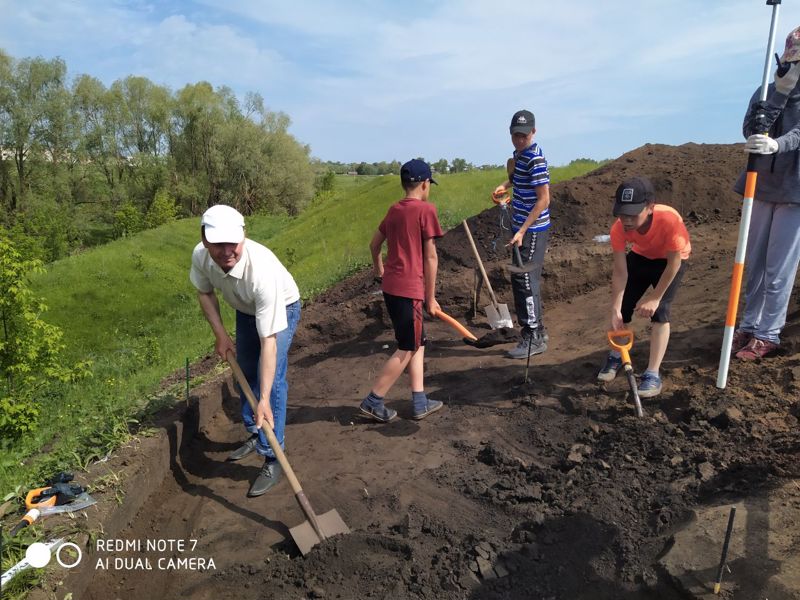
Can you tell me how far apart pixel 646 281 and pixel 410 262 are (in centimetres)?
180

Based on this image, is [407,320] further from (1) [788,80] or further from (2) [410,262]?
(1) [788,80]

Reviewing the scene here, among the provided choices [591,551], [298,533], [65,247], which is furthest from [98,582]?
[65,247]

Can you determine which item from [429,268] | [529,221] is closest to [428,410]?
[429,268]

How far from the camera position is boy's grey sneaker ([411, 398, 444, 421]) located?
4801 mm

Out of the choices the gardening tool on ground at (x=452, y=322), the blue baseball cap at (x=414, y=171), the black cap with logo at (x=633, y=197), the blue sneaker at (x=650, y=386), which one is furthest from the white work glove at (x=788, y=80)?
the gardening tool on ground at (x=452, y=322)

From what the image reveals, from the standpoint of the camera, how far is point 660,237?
4.10m

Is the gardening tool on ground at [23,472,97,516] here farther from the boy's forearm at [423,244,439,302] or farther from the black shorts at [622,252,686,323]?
the black shorts at [622,252,686,323]

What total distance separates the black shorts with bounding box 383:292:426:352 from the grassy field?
2.13 meters

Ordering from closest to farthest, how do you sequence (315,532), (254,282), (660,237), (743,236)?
1. (315,532)
2. (254,282)
3. (743,236)
4. (660,237)

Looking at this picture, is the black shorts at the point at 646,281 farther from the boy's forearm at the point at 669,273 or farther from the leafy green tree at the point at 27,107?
the leafy green tree at the point at 27,107

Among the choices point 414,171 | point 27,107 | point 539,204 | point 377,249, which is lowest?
point 377,249

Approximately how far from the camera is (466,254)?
9664 millimetres

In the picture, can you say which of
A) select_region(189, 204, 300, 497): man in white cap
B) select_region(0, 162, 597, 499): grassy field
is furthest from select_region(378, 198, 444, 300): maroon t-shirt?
select_region(0, 162, 597, 499): grassy field

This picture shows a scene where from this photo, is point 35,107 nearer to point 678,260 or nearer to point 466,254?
point 466,254
